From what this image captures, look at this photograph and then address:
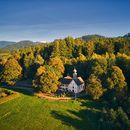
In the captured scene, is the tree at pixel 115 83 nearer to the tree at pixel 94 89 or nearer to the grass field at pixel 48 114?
the tree at pixel 94 89

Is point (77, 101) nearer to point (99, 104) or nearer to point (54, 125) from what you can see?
point (99, 104)

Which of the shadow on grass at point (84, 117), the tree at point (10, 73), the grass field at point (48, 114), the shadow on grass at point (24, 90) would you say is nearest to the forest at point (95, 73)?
the tree at point (10, 73)


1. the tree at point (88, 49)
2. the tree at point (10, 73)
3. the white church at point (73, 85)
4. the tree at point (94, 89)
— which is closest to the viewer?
the tree at point (94, 89)

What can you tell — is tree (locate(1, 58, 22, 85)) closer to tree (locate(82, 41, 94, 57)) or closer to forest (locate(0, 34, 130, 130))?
forest (locate(0, 34, 130, 130))

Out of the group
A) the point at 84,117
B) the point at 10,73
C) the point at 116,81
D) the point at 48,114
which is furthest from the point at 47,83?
the point at 10,73

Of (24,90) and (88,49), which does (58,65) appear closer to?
(24,90)

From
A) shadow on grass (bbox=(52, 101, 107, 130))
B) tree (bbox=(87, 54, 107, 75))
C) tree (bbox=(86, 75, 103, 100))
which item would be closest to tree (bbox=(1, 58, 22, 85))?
tree (bbox=(87, 54, 107, 75))

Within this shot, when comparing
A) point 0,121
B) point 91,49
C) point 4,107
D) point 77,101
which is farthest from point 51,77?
point 91,49
